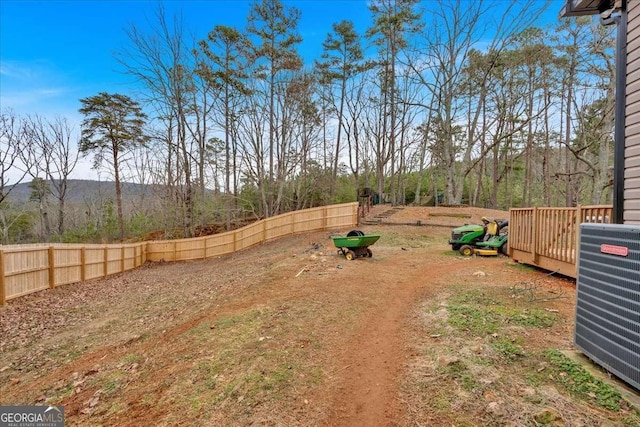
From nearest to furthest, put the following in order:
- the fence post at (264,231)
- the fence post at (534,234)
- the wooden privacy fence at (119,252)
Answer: the fence post at (534,234), the wooden privacy fence at (119,252), the fence post at (264,231)

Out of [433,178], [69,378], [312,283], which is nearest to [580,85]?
[433,178]

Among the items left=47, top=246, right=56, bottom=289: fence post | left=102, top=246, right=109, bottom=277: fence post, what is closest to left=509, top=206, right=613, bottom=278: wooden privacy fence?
left=47, top=246, right=56, bottom=289: fence post

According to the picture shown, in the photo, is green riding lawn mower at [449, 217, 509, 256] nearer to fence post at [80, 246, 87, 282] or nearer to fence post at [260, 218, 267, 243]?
fence post at [260, 218, 267, 243]

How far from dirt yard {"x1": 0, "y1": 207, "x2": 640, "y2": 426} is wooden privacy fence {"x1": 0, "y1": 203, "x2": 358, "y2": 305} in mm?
1490

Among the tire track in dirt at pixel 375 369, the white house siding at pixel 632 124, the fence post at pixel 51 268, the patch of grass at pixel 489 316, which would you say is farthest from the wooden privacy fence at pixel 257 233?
the white house siding at pixel 632 124

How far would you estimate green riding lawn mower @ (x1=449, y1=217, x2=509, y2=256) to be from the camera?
8266 millimetres

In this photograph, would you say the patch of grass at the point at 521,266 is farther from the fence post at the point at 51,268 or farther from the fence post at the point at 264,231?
the fence post at the point at 51,268

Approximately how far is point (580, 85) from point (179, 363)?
2329cm

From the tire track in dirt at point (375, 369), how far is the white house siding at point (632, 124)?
2635mm

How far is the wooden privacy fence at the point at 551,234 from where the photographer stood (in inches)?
199

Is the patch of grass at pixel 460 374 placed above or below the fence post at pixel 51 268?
above

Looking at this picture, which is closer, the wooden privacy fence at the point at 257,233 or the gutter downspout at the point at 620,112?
the gutter downspout at the point at 620,112

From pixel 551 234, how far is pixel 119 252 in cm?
1612

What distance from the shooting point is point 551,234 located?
5879 millimetres
